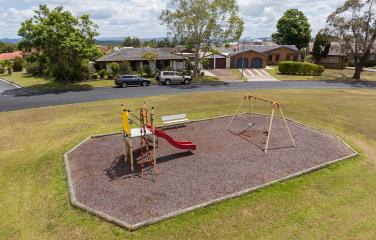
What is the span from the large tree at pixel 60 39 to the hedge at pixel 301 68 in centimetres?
3262

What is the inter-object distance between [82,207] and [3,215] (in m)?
2.46

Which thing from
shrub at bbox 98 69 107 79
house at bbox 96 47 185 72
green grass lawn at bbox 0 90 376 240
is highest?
house at bbox 96 47 185 72

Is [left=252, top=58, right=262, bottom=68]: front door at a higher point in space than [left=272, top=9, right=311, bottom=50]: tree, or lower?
lower

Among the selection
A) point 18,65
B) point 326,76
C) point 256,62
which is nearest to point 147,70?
point 256,62

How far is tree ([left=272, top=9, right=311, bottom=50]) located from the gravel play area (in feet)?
218

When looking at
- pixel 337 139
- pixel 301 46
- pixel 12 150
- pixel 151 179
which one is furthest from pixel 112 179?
pixel 301 46

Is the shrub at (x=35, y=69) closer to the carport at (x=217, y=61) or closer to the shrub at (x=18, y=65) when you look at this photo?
the shrub at (x=18, y=65)

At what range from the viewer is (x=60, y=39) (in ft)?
106

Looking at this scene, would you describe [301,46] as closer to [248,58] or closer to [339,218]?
[248,58]

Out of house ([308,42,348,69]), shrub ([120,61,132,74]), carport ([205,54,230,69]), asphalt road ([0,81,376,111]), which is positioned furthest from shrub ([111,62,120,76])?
house ([308,42,348,69])

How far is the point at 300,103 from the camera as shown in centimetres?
2573

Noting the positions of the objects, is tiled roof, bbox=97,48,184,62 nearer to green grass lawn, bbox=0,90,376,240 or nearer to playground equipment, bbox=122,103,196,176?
green grass lawn, bbox=0,90,376,240

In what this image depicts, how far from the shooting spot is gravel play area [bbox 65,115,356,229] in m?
9.73

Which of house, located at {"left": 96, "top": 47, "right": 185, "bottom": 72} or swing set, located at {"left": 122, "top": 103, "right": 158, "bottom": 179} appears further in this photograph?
house, located at {"left": 96, "top": 47, "right": 185, "bottom": 72}
